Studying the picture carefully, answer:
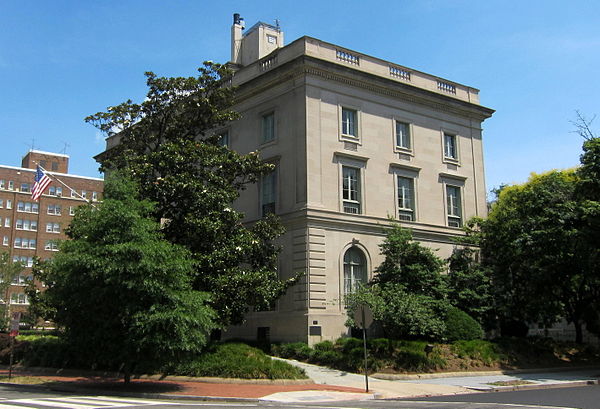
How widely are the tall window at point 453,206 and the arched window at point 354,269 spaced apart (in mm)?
7581

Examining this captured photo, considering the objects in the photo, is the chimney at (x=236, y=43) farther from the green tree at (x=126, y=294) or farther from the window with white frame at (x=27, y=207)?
the window with white frame at (x=27, y=207)

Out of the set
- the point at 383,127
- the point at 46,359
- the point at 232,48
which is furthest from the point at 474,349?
the point at 232,48

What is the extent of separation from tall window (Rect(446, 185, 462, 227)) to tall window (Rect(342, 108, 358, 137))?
25.3 ft

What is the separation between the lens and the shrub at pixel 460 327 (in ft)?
90.9

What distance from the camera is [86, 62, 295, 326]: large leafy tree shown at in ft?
82.8

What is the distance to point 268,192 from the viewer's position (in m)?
33.4

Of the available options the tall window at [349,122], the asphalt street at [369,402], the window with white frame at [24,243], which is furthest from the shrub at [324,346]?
the window with white frame at [24,243]

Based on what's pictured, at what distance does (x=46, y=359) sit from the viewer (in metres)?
28.9

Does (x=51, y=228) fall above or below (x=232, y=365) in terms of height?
above

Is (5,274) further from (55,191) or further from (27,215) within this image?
(55,191)

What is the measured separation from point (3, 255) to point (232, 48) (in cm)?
3944

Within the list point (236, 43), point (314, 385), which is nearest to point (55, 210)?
point (236, 43)

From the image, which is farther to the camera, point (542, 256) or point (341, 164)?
point (341, 164)

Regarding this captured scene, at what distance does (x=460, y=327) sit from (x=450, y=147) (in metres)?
13.7
